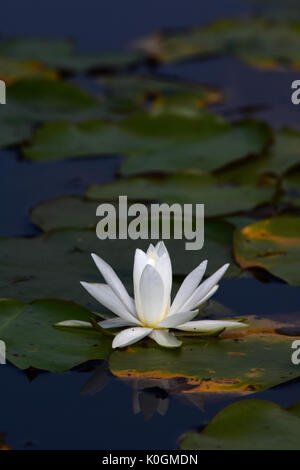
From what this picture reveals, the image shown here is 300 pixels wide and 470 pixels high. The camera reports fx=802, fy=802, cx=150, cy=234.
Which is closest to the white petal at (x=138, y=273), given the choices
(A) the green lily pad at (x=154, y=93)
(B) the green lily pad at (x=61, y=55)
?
(A) the green lily pad at (x=154, y=93)

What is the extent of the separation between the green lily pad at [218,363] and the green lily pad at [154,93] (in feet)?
7.43

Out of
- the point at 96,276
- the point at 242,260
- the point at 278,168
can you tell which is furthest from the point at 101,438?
the point at 278,168

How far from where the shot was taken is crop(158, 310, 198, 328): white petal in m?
2.27

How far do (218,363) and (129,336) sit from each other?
26 centimetres

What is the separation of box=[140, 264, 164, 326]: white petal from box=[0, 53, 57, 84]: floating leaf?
285 centimetres

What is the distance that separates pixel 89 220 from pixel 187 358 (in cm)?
109

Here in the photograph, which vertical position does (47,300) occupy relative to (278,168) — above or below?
below

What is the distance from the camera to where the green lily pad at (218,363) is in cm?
215

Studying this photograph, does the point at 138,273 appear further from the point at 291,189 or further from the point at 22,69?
the point at 22,69

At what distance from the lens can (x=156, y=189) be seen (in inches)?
138

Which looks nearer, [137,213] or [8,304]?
[8,304]

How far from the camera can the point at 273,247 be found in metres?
2.92

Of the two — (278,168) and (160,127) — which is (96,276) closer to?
(278,168)

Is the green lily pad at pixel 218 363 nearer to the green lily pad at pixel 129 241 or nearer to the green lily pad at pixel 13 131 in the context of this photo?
the green lily pad at pixel 129 241
